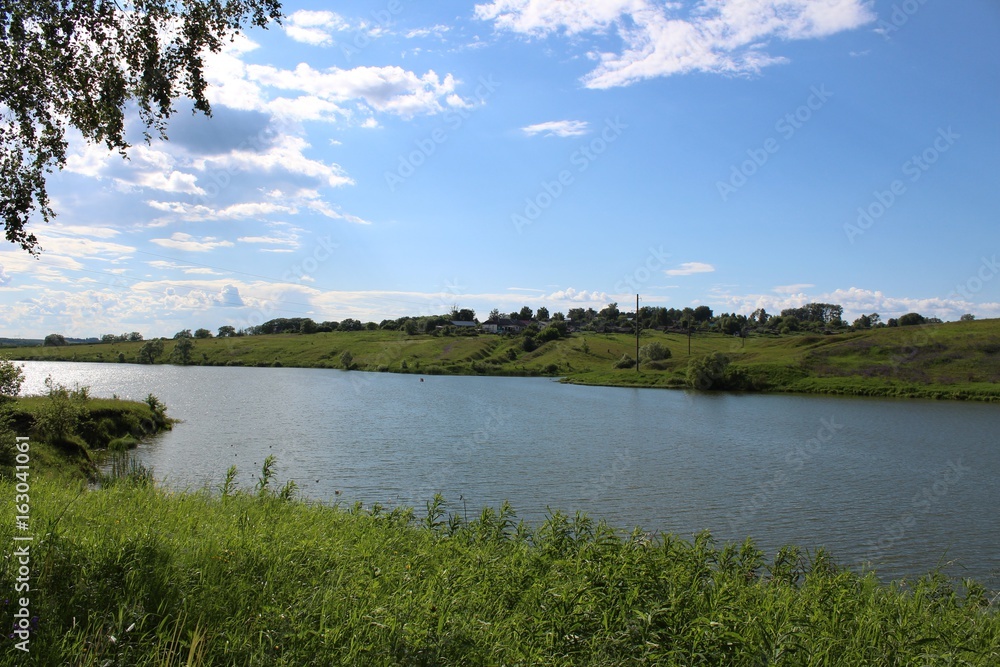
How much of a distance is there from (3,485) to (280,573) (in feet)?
23.1

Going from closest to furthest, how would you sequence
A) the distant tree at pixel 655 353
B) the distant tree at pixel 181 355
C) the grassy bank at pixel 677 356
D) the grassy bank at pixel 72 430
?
the grassy bank at pixel 72 430, the grassy bank at pixel 677 356, the distant tree at pixel 655 353, the distant tree at pixel 181 355

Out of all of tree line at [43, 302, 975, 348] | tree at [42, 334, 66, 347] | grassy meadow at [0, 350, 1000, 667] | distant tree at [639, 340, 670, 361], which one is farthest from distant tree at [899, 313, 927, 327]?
tree at [42, 334, 66, 347]

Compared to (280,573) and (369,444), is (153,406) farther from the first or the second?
(280,573)

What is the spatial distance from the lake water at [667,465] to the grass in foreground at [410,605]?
478 centimetres

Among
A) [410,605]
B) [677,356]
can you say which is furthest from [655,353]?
[410,605]

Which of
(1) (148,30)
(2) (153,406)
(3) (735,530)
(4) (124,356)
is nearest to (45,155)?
(1) (148,30)

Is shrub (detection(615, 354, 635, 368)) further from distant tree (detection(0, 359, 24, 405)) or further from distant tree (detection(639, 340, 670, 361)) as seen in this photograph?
distant tree (detection(0, 359, 24, 405))

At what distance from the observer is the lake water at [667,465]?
17406mm

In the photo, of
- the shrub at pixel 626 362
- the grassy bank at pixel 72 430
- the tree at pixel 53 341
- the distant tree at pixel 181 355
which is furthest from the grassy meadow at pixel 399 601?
the tree at pixel 53 341

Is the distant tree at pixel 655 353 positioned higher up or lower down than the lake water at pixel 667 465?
higher up

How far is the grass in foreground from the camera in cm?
541

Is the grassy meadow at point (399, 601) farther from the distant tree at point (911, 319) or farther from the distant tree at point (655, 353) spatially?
the distant tree at point (911, 319)

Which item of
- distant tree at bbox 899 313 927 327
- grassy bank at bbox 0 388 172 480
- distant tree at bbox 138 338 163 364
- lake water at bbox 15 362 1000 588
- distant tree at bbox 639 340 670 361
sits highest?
distant tree at bbox 899 313 927 327

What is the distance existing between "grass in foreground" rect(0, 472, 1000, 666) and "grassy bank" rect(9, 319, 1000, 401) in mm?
72782
